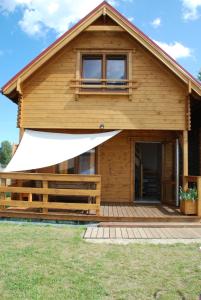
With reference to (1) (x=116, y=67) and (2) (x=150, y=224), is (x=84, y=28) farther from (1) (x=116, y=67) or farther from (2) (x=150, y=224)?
(2) (x=150, y=224)

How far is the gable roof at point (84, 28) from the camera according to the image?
948 centimetres

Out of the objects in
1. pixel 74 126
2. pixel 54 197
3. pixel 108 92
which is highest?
pixel 108 92

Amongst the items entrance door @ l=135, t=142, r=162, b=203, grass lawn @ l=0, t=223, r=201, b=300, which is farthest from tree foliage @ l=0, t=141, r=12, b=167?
grass lawn @ l=0, t=223, r=201, b=300

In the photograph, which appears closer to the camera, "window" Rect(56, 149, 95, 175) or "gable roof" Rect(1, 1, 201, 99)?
"gable roof" Rect(1, 1, 201, 99)

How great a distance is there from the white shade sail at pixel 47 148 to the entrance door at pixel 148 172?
3592mm

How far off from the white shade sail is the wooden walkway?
7.11 feet

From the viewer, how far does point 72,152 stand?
908 centimetres

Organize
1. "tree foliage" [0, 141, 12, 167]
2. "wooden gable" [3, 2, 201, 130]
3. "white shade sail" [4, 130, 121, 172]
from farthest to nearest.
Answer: "tree foliage" [0, 141, 12, 167], "wooden gable" [3, 2, 201, 130], "white shade sail" [4, 130, 121, 172]

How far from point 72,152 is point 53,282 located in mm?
4854

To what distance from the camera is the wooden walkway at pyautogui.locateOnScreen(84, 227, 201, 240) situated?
23.8ft

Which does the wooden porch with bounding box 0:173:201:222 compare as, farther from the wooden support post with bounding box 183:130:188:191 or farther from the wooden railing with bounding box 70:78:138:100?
the wooden railing with bounding box 70:78:138:100

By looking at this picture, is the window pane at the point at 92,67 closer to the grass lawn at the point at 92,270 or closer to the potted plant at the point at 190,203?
the potted plant at the point at 190,203

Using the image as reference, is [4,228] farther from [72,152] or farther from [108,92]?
[108,92]

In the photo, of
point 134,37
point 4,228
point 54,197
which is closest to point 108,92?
point 134,37
